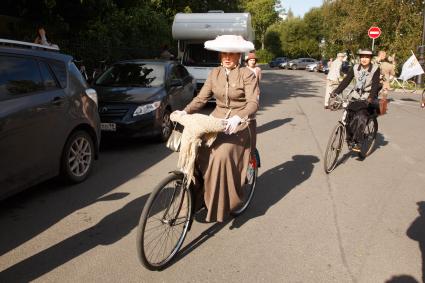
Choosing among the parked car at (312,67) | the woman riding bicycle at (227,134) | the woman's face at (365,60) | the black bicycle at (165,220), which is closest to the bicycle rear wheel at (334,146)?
the woman's face at (365,60)

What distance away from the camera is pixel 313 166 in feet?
21.9

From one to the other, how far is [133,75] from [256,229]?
5256 mm

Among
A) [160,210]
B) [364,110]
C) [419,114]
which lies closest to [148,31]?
[419,114]

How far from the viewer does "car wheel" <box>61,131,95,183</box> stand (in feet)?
17.0

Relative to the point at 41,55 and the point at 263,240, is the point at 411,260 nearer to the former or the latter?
the point at 263,240

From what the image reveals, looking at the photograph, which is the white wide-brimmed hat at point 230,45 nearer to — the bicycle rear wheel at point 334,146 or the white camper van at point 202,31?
the bicycle rear wheel at point 334,146

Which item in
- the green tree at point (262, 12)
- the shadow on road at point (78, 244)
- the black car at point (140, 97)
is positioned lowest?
the shadow on road at point (78, 244)

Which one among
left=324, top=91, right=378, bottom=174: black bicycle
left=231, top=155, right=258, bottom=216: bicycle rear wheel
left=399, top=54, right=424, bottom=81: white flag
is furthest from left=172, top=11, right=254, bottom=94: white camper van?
left=231, top=155, right=258, bottom=216: bicycle rear wheel

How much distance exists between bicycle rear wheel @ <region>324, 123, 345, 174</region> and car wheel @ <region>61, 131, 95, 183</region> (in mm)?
3295

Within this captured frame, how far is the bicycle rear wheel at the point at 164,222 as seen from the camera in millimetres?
3225

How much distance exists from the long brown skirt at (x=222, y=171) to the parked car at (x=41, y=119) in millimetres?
1903

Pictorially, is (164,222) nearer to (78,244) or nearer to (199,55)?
(78,244)

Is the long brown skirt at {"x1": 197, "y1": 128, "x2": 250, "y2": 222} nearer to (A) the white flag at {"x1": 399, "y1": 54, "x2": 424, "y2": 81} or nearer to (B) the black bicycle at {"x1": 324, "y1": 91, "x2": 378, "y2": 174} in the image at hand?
(B) the black bicycle at {"x1": 324, "y1": 91, "x2": 378, "y2": 174}

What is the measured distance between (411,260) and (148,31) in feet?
62.5
